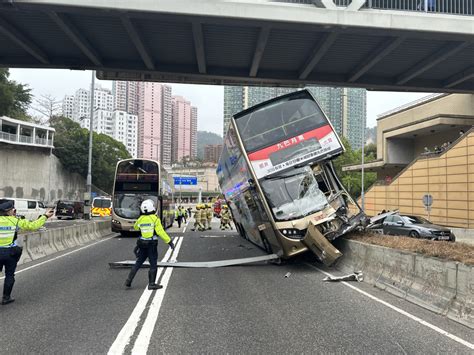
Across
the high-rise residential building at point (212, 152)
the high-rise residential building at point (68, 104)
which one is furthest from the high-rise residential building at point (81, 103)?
the high-rise residential building at point (212, 152)

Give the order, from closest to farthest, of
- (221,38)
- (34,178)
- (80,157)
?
1. (221,38)
2. (34,178)
3. (80,157)

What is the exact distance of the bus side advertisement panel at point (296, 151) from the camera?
10867 millimetres

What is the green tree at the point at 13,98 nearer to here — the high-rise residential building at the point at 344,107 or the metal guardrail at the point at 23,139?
the metal guardrail at the point at 23,139

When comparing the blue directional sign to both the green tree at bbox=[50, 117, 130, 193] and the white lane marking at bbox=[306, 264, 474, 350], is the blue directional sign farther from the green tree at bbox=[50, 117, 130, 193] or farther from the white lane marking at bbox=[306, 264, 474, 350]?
the white lane marking at bbox=[306, 264, 474, 350]

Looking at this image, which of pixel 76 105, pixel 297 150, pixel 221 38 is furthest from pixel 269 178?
pixel 76 105

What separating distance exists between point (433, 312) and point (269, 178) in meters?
5.21

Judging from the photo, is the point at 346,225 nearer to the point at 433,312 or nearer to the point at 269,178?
the point at 269,178

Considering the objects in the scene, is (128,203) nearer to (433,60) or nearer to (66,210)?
(433,60)

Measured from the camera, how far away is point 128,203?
22031 mm

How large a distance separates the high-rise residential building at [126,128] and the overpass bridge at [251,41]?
71.3 m

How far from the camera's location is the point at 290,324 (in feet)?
19.1

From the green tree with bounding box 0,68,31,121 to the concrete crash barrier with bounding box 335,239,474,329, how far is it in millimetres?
62268

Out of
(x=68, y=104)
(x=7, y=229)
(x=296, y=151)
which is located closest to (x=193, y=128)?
(x=68, y=104)

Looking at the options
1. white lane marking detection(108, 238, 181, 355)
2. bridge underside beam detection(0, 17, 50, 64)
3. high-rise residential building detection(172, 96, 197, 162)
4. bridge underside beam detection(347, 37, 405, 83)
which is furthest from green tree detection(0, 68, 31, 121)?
white lane marking detection(108, 238, 181, 355)
